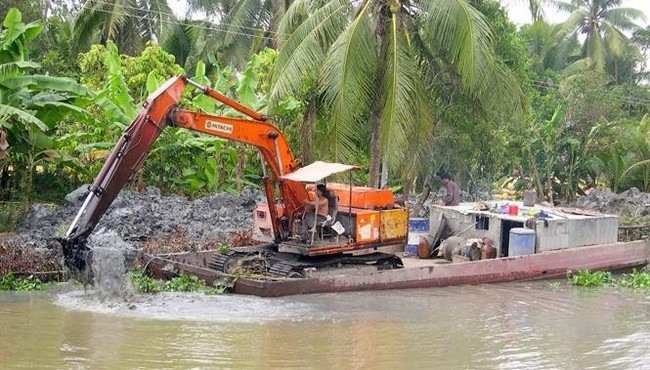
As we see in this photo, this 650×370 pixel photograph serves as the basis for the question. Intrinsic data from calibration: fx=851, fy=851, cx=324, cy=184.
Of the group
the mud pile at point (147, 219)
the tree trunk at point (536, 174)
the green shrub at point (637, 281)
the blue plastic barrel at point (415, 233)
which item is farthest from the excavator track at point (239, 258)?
the tree trunk at point (536, 174)

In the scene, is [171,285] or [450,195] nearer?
[171,285]

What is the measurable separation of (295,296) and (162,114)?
368 centimetres

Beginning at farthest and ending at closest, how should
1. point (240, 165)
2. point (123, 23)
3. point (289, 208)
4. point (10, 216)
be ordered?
point (123, 23) < point (240, 165) < point (10, 216) < point (289, 208)

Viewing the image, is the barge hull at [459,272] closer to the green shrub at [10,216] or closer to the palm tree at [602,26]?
the green shrub at [10,216]

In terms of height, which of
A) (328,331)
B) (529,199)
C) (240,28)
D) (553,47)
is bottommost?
(328,331)

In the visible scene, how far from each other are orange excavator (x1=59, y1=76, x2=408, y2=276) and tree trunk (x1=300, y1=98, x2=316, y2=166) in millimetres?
5224

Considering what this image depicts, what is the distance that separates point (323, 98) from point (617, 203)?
10073 mm

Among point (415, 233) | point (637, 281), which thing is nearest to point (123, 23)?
point (415, 233)

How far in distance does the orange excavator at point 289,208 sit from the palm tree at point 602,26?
3420 centimetres

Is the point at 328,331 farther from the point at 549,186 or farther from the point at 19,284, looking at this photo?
the point at 549,186

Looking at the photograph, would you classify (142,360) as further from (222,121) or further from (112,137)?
(112,137)

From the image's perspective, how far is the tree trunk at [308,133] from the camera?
2112 centimetres

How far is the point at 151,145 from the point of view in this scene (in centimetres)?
1366

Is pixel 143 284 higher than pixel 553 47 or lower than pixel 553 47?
lower
